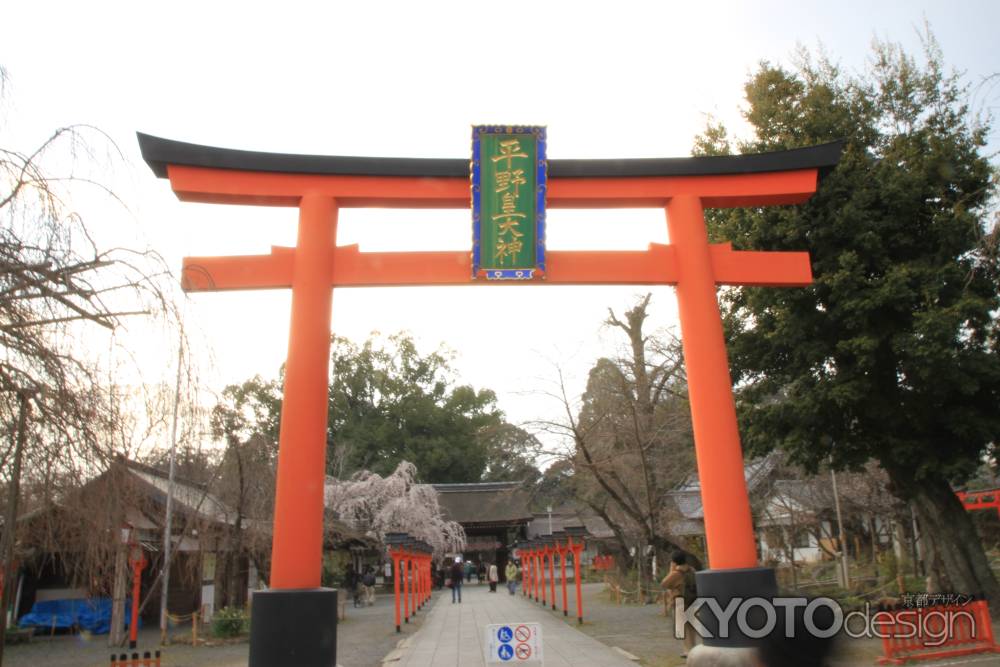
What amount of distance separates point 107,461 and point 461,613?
60.1ft

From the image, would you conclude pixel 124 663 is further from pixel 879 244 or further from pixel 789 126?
pixel 789 126

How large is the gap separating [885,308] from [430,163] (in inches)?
309

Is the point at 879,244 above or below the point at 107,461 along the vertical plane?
above

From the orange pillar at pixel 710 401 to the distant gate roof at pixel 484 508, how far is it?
28.0m

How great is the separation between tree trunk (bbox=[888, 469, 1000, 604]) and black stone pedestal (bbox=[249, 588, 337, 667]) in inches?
407

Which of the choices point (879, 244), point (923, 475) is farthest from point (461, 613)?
point (879, 244)

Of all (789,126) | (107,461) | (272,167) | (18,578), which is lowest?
(18,578)

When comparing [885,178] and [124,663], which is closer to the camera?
[124,663]

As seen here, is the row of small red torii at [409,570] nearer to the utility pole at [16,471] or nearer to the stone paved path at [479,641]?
the stone paved path at [479,641]

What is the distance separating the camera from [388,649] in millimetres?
14211

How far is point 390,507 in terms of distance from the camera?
3209 centimetres

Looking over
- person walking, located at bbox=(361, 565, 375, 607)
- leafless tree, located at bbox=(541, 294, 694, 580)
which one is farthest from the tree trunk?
person walking, located at bbox=(361, 565, 375, 607)

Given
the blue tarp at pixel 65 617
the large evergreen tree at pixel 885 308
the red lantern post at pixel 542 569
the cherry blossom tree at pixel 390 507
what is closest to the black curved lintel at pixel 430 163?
the large evergreen tree at pixel 885 308

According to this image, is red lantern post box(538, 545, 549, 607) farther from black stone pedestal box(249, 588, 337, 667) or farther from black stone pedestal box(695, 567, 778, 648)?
black stone pedestal box(249, 588, 337, 667)
